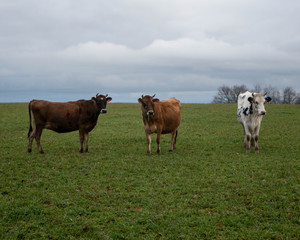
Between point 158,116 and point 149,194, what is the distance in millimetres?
4829

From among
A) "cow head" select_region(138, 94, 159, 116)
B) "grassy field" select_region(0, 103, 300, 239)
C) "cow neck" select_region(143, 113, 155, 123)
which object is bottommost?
"grassy field" select_region(0, 103, 300, 239)

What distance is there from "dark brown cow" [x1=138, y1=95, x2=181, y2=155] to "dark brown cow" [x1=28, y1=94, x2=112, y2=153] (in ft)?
5.47

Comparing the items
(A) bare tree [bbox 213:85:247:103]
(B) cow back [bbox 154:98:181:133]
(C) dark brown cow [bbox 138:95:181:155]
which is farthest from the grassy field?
(A) bare tree [bbox 213:85:247:103]

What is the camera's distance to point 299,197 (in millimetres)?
6531

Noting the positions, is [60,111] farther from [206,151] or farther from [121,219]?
[121,219]

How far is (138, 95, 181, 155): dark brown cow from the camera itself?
1096cm

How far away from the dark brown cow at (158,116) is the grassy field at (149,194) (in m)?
0.94

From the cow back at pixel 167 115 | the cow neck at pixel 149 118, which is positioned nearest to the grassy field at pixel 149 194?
the cow back at pixel 167 115

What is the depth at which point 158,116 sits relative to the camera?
1130 centimetres

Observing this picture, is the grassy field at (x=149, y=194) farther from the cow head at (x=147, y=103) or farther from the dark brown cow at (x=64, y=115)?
the cow head at (x=147, y=103)

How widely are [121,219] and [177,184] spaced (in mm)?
2382

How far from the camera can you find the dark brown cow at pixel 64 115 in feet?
37.6

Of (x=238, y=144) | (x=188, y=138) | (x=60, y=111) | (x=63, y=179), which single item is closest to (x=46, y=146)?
(x=60, y=111)

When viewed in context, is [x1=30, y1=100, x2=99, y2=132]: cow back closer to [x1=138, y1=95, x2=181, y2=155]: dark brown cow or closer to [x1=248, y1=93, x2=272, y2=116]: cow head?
[x1=138, y1=95, x2=181, y2=155]: dark brown cow
